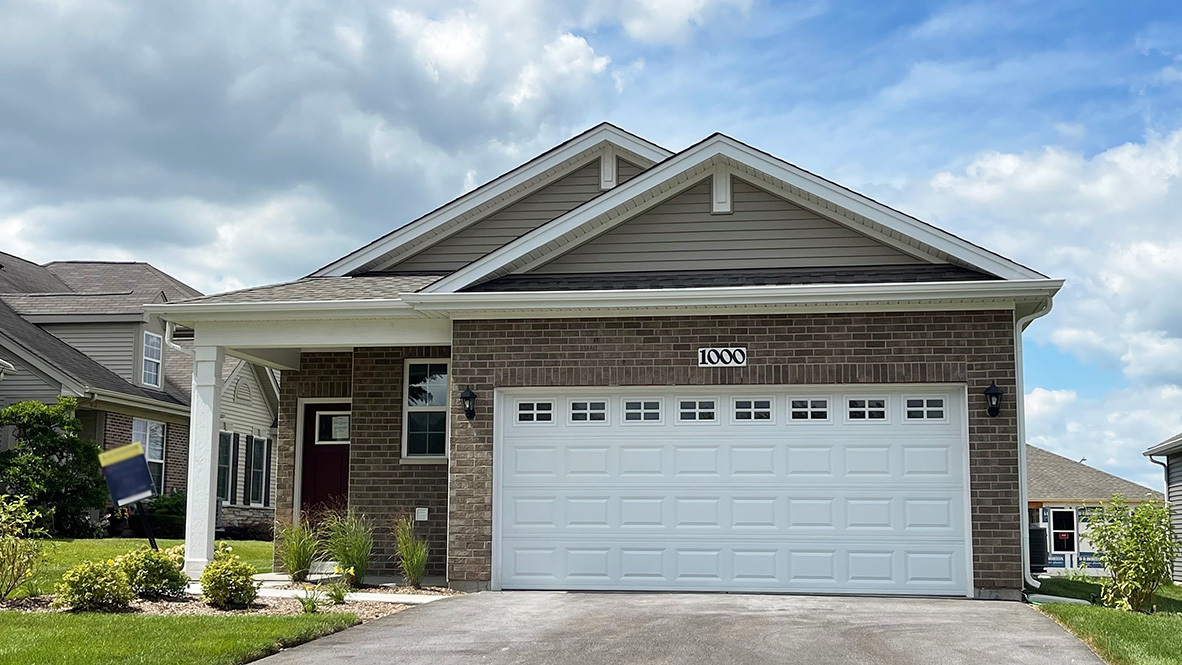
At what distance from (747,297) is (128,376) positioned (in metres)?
17.3

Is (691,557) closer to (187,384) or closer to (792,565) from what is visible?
(792,565)

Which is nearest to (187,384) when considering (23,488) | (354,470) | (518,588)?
(23,488)

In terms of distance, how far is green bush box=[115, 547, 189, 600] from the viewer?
12.1 m

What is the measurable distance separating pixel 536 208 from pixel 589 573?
565cm

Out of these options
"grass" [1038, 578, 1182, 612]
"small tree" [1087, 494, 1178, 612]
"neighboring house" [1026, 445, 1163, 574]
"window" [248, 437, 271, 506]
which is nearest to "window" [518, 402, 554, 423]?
"small tree" [1087, 494, 1178, 612]

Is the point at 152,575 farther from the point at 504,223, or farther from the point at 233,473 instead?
the point at 233,473

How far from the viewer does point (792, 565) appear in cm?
1344

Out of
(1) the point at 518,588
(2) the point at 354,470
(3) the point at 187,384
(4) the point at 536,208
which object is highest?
(4) the point at 536,208

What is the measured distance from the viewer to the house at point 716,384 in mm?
13219

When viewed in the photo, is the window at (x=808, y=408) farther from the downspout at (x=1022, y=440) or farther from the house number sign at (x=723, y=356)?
the downspout at (x=1022, y=440)

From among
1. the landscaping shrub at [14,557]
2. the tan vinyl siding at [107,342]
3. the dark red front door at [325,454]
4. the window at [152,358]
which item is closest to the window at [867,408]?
the dark red front door at [325,454]

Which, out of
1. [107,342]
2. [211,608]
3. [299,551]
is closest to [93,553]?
[299,551]

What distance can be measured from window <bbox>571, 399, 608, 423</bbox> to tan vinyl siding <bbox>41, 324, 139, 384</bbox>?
15415 millimetres

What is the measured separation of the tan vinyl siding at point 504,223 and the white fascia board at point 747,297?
3.32 m
